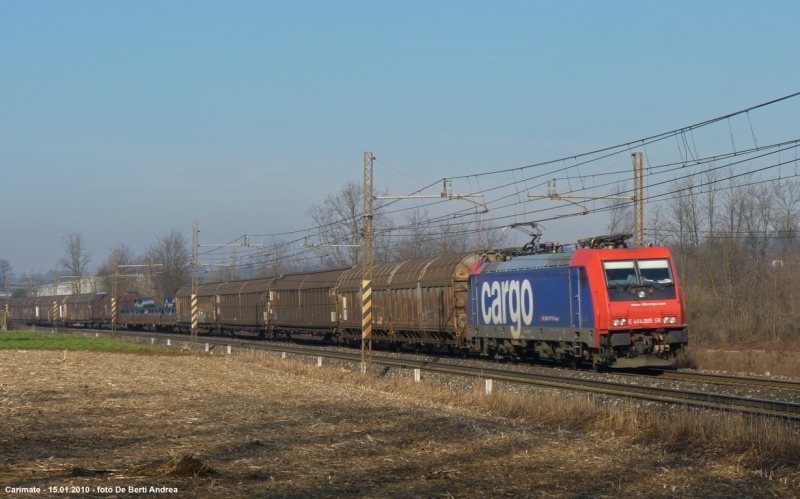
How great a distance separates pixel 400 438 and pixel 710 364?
18.9 m

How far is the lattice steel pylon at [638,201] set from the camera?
27.7 m

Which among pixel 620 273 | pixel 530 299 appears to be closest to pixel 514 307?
pixel 530 299

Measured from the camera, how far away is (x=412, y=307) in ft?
109

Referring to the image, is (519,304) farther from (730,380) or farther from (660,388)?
(660,388)

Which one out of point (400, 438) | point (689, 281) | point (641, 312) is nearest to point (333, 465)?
point (400, 438)

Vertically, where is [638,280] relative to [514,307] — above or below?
above

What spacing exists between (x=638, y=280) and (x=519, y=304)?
4.45m

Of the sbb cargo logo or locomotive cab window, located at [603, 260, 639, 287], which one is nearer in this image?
locomotive cab window, located at [603, 260, 639, 287]

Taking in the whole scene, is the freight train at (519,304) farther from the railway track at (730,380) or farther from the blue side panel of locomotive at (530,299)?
the railway track at (730,380)

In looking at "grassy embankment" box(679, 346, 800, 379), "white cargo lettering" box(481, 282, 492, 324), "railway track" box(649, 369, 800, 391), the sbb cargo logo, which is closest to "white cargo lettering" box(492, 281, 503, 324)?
the sbb cargo logo

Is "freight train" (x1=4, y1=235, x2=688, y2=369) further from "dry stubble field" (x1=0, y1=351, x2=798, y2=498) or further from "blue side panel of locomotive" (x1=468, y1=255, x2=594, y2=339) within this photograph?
"dry stubble field" (x1=0, y1=351, x2=798, y2=498)

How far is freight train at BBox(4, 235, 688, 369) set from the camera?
71.7 ft

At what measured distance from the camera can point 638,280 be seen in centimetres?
2208

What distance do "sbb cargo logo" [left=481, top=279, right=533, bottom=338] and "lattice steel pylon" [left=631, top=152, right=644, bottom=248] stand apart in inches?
185
